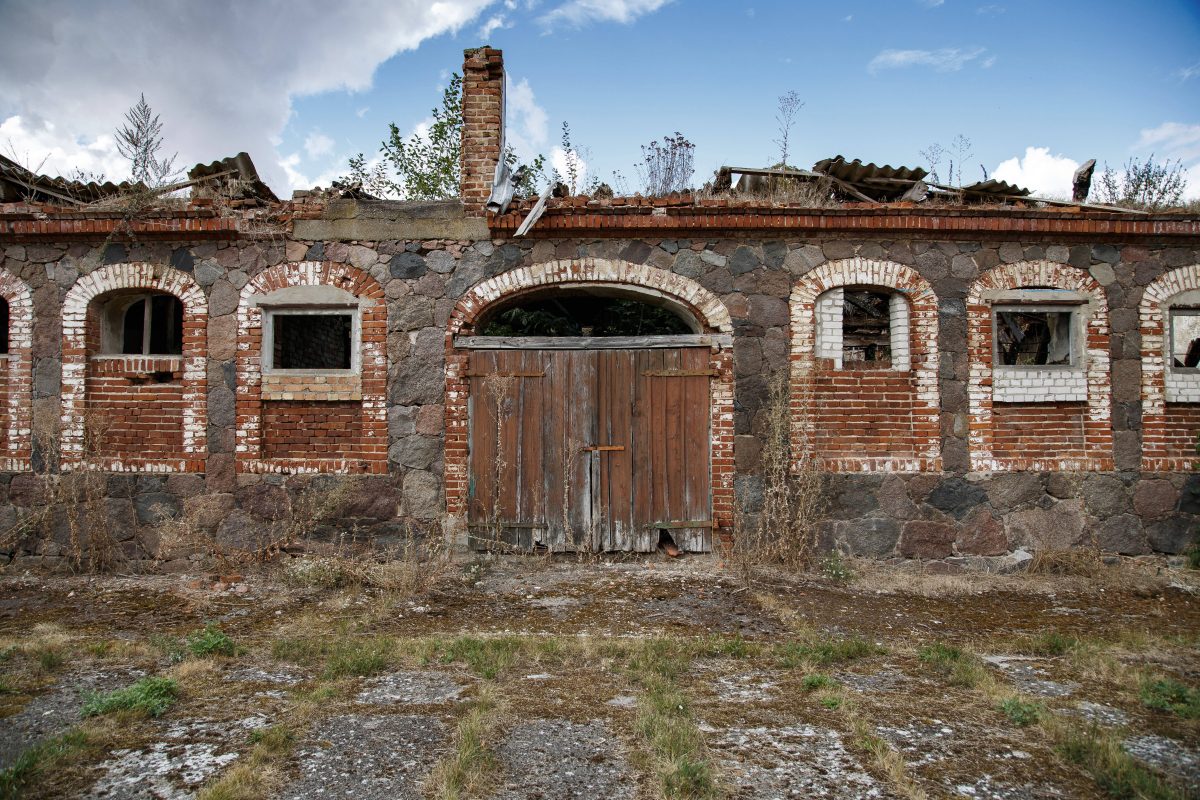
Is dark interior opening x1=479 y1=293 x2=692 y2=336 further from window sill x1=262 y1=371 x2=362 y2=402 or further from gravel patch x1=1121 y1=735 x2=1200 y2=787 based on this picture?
gravel patch x1=1121 y1=735 x2=1200 y2=787

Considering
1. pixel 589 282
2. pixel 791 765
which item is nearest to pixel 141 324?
pixel 589 282

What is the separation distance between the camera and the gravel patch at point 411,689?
388cm

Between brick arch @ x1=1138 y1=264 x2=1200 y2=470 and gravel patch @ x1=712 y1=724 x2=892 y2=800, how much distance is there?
5814 millimetres

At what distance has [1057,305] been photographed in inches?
283

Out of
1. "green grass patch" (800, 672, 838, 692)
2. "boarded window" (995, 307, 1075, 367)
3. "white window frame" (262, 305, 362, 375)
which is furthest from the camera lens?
"boarded window" (995, 307, 1075, 367)

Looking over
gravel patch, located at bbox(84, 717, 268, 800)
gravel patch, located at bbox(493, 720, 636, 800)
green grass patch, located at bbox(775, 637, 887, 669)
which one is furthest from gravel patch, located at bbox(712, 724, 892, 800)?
gravel patch, located at bbox(84, 717, 268, 800)

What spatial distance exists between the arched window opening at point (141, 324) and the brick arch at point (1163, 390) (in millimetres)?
10033

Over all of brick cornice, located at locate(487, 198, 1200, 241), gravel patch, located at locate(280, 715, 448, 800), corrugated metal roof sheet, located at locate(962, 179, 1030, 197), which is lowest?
gravel patch, located at locate(280, 715, 448, 800)

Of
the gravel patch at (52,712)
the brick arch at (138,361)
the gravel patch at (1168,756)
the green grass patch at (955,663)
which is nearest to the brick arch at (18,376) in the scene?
the brick arch at (138,361)

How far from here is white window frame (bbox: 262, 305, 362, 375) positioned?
7.06 metres

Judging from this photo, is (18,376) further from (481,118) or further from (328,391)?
(481,118)

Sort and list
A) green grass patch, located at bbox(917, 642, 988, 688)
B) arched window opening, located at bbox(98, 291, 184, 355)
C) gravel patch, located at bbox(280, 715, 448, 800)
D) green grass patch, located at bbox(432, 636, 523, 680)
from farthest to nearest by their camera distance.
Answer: arched window opening, located at bbox(98, 291, 184, 355), green grass patch, located at bbox(432, 636, 523, 680), green grass patch, located at bbox(917, 642, 988, 688), gravel patch, located at bbox(280, 715, 448, 800)

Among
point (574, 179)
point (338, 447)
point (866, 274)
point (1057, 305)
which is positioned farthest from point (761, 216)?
point (338, 447)

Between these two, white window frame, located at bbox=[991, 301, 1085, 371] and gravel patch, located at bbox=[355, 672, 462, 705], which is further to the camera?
white window frame, located at bbox=[991, 301, 1085, 371]
